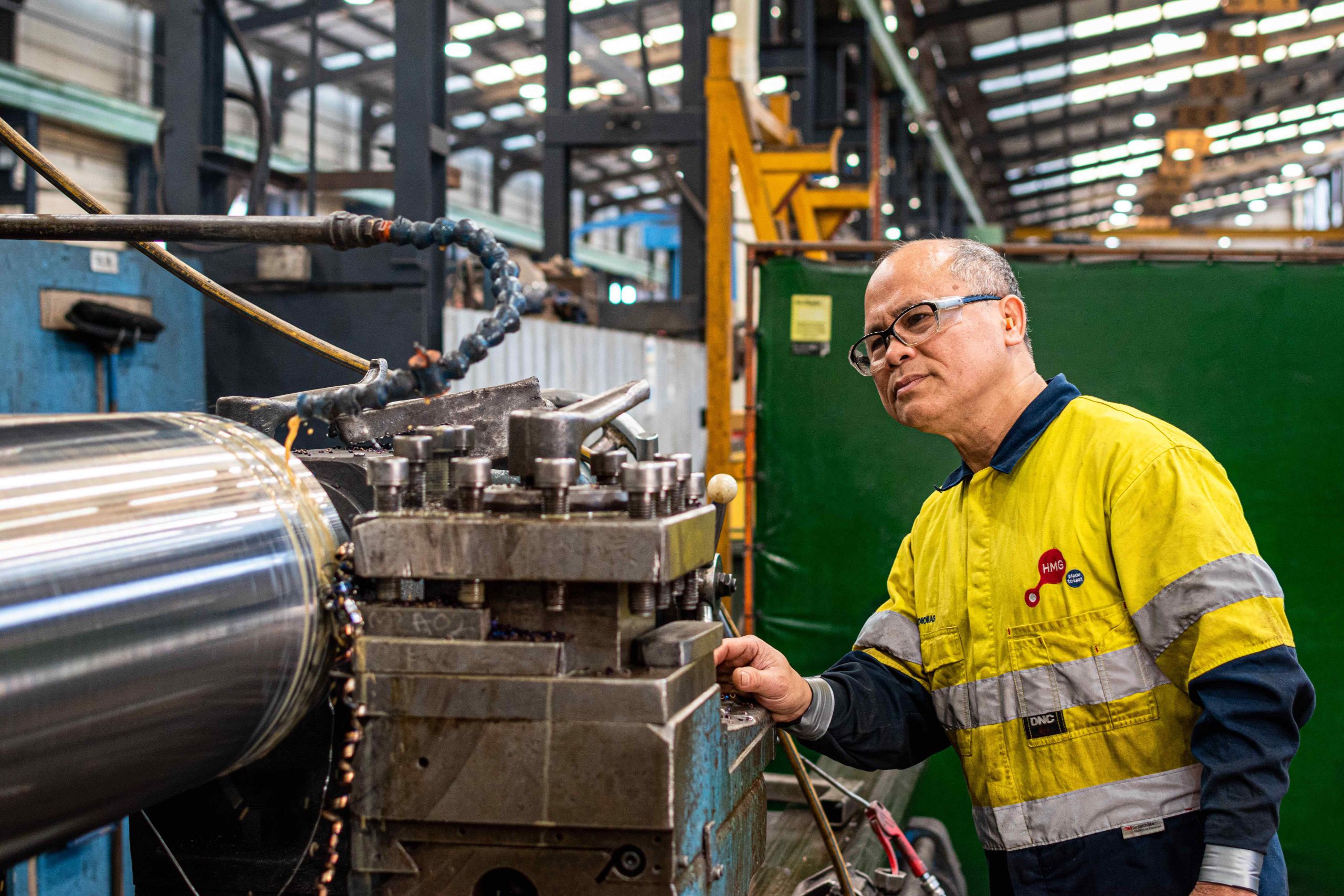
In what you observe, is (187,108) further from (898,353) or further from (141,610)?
(141,610)

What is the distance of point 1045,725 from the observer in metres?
1.60

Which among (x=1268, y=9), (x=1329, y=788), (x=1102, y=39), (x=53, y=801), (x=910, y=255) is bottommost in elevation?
(x=1329, y=788)

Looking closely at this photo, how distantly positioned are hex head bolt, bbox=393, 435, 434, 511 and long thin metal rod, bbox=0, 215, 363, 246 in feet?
0.83

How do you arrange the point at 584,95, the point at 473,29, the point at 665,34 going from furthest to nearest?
1. the point at 584,95
2. the point at 665,34
3. the point at 473,29

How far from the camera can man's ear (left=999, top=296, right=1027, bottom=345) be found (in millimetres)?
1759

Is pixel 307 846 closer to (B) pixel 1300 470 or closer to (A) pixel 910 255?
(A) pixel 910 255

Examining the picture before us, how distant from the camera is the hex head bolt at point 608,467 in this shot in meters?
1.06

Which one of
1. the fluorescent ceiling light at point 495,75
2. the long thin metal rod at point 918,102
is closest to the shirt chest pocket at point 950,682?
the long thin metal rod at point 918,102

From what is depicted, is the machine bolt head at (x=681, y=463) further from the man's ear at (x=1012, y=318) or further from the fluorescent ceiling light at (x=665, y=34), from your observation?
the fluorescent ceiling light at (x=665, y=34)

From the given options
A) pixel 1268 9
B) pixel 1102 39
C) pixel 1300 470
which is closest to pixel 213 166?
pixel 1300 470

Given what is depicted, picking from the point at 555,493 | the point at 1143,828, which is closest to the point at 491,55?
the point at 1143,828

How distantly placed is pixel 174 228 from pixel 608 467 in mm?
492

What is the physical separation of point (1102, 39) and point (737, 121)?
1090 cm

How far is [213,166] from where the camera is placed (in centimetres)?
389
